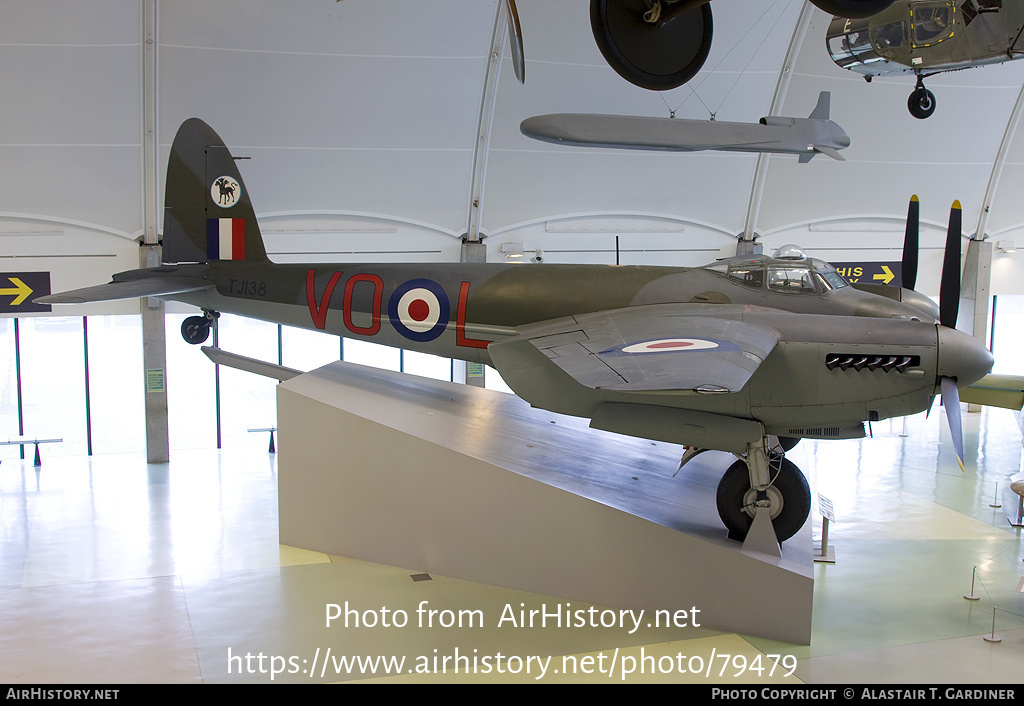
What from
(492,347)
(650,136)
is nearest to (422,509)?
(492,347)

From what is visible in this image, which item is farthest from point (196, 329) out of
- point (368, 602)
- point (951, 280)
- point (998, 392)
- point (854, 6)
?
point (998, 392)

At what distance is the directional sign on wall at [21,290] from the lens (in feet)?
40.6

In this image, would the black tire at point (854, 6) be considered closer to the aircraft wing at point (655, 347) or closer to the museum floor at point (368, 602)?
the aircraft wing at point (655, 347)

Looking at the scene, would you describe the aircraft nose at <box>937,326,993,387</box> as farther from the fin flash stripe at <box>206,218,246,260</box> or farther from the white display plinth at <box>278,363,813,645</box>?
the fin flash stripe at <box>206,218,246,260</box>

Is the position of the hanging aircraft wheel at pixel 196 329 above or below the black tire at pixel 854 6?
below

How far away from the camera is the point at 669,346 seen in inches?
228

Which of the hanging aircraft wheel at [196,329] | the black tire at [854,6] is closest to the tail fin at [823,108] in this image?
the black tire at [854,6]

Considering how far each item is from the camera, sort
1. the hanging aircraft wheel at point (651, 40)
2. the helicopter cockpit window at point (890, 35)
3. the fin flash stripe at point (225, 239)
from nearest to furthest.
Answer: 1. the hanging aircraft wheel at point (651, 40)
2. the helicopter cockpit window at point (890, 35)
3. the fin flash stripe at point (225, 239)

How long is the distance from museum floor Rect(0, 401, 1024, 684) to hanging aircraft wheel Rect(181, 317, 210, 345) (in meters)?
2.33

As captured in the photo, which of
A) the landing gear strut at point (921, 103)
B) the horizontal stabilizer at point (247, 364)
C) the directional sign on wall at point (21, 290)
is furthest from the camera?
the directional sign on wall at point (21, 290)

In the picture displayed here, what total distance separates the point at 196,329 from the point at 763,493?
7171 mm

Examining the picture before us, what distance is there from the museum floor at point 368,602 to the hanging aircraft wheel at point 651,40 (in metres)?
3.79

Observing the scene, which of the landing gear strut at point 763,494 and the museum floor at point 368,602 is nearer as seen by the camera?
the museum floor at point 368,602

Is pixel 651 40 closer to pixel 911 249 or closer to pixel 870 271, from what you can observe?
pixel 911 249
